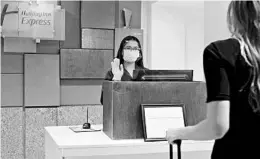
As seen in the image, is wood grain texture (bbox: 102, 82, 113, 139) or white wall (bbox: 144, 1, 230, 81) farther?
white wall (bbox: 144, 1, 230, 81)

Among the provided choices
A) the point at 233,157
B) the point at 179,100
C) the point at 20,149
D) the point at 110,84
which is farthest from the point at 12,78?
the point at 233,157

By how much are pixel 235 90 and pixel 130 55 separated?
7.66ft

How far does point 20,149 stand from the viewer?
13.9ft

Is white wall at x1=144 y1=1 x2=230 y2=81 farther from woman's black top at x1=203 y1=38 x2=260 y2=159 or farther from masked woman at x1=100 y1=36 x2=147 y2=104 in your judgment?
woman's black top at x1=203 y1=38 x2=260 y2=159

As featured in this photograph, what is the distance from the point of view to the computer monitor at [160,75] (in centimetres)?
248

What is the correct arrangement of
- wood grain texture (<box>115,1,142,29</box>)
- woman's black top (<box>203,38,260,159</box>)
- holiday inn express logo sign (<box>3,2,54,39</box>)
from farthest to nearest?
1. wood grain texture (<box>115,1,142,29</box>)
2. holiday inn express logo sign (<box>3,2,54,39</box>)
3. woman's black top (<box>203,38,260,159</box>)

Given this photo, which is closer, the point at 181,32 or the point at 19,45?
the point at 19,45

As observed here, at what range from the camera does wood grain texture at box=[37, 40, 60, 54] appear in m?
4.35

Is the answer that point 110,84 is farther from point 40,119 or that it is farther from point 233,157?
point 40,119

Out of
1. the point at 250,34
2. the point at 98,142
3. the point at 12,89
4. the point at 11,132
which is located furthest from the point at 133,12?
the point at 250,34

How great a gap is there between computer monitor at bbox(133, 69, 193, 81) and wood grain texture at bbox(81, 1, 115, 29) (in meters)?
2.16

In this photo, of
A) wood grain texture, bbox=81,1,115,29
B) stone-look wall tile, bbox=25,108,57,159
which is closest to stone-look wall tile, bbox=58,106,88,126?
stone-look wall tile, bbox=25,108,57,159

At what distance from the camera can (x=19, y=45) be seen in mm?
4230

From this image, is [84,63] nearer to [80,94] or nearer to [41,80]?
[80,94]
